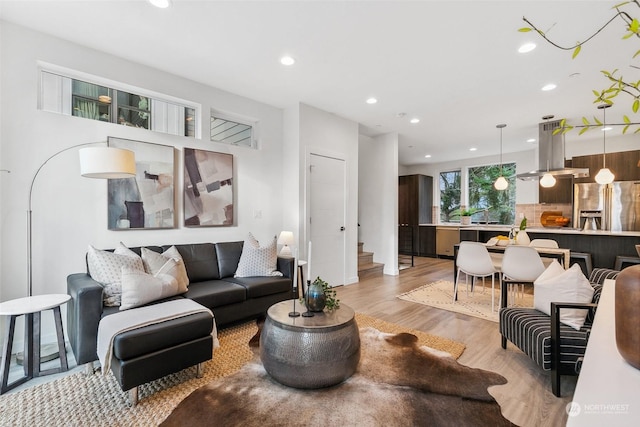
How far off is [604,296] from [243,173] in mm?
3867

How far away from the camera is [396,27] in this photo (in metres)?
2.69

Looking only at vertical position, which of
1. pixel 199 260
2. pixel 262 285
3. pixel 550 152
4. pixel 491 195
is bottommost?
pixel 262 285

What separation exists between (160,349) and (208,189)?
2235mm

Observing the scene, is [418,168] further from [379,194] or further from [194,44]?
[194,44]

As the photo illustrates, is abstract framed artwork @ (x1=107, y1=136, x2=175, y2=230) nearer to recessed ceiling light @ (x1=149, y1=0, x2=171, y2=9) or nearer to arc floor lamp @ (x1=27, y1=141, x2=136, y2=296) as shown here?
arc floor lamp @ (x1=27, y1=141, x2=136, y2=296)

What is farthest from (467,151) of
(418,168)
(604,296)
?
(604,296)

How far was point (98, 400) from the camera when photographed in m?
2.02

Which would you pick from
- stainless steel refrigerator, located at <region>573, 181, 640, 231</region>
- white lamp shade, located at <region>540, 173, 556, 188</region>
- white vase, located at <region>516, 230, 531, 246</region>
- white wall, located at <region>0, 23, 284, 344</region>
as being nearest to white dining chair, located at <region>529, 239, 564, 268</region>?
white vase, located at <region>516, 230, 531, 246</region>

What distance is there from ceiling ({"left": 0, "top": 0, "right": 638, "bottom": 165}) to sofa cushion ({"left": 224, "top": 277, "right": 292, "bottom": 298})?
7.86 ft

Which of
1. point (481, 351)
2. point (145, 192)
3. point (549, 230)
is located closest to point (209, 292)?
point (145, 192)

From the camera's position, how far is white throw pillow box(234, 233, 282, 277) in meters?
3.59

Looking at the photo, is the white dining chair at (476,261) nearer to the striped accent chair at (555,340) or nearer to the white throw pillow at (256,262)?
the striped accent chair at (555,340)

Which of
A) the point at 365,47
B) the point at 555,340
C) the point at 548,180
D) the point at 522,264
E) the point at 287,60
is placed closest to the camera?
the point at 555,340

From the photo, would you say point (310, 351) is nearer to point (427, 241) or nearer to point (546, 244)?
point (546, 244)
